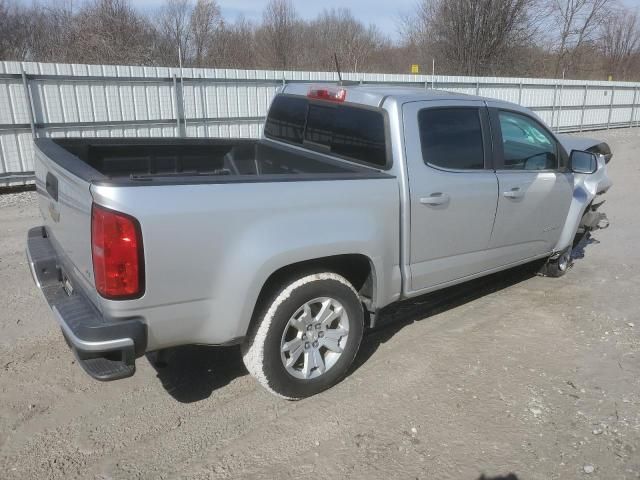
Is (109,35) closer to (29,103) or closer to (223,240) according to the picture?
(29,103)

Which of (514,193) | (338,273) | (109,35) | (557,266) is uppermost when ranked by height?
(109,35)

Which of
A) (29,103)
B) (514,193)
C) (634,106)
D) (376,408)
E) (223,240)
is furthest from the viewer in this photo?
(634,106)

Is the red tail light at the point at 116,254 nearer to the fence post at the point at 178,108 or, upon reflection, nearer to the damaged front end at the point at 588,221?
the damaged front end at the point at 588,221

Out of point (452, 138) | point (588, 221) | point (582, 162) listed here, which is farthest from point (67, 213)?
point (588, 221)

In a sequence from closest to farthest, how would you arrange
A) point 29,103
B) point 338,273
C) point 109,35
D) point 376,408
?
point 376,408 < point 338,273 < point 29,103 < point 109,35

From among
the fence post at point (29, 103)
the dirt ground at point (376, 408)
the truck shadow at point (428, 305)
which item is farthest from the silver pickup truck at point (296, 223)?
the fence post at point (29, 103)

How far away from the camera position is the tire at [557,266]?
5316 mm

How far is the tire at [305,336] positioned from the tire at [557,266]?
286cm

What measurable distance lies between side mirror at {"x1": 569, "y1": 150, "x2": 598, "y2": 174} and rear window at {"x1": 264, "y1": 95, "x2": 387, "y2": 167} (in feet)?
7.15

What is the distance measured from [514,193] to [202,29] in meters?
22.5

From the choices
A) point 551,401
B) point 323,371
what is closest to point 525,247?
point 551,401

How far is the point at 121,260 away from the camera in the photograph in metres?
2.44

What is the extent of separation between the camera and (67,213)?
9.36 feet

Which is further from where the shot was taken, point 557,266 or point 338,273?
point 557,266
